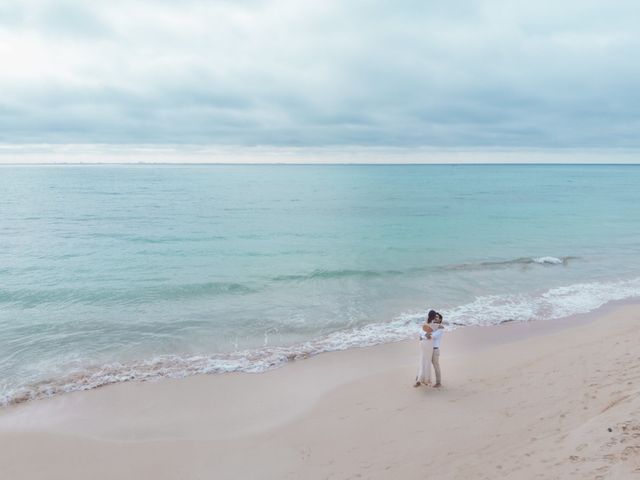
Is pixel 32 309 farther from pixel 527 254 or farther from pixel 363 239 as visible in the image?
pixel 527 254

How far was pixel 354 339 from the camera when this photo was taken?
13.9 metres

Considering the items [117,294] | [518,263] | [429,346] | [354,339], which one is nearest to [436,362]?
[429,346]

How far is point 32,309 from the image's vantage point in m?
16.6

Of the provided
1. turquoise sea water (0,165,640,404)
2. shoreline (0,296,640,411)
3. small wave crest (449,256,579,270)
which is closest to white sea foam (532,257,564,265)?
small wave crest (449,256,579,270)

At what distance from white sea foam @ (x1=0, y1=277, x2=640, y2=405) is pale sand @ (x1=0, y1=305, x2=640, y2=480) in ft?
1.68

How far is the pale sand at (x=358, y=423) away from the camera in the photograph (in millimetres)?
7227

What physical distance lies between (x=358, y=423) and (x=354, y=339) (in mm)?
5087

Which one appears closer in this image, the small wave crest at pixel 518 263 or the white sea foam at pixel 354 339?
the white sea foam at pixel 354 339

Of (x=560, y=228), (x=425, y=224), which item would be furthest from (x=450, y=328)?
(x=560, y=228)

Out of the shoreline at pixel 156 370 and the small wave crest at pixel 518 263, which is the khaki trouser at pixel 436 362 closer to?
the shoreline at pixel 156 370

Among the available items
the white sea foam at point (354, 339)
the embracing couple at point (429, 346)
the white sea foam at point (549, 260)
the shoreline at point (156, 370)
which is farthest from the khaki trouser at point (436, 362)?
the white sea foam at point (549, 260)

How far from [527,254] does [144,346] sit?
890 inches

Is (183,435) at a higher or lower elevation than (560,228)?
lower

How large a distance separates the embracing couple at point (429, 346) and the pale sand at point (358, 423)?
0.27 m
